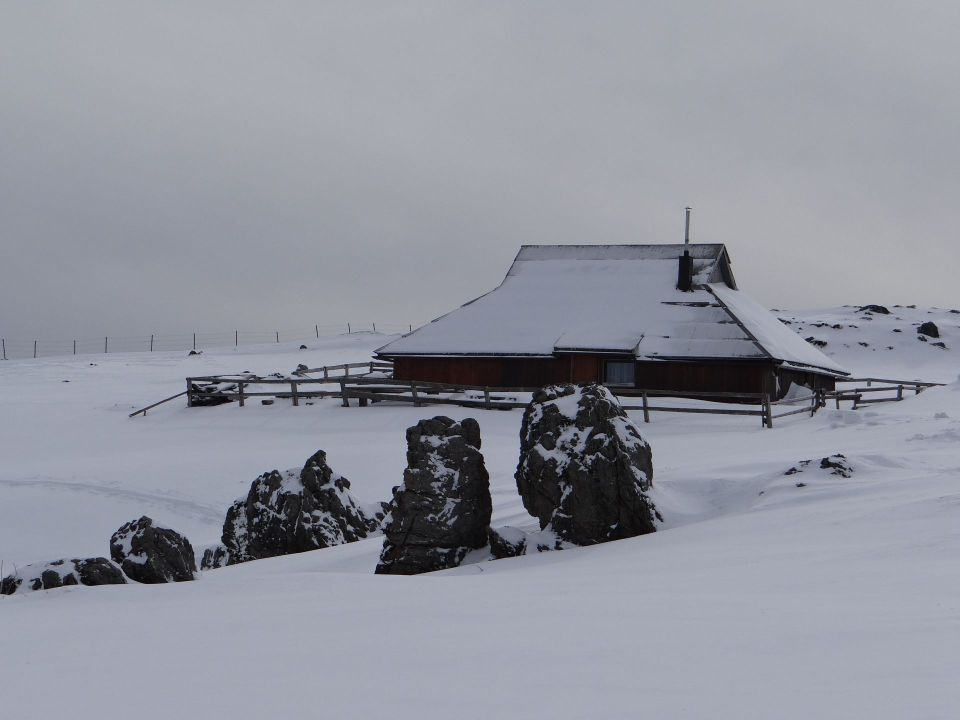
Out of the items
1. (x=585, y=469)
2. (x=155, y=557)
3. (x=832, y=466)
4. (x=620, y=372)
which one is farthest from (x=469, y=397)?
(x=155, y=557)

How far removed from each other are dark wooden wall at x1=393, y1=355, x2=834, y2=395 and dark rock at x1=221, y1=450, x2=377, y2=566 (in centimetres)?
1794

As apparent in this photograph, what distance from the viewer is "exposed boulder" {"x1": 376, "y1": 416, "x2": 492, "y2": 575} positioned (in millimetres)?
11172

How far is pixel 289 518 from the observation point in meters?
13.9

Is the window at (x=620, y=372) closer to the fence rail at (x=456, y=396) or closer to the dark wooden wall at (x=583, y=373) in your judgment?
the dark wooden wall at (x=583, y=373)

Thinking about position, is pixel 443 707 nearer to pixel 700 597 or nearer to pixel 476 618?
pixel 476 618

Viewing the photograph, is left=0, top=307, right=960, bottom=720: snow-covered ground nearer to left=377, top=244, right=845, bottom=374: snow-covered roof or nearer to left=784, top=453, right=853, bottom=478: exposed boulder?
left=784, top=453, right=853, bottom=478: exposed boulder

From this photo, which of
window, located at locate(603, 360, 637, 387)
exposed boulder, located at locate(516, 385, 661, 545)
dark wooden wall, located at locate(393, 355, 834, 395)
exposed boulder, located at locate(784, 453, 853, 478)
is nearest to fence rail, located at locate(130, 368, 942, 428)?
dark wooden wall, located at locate(393, 355, 834, 395)

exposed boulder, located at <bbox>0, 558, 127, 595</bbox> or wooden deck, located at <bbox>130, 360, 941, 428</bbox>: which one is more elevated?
wooden deck, located at <bbox>130, 360, 941, 428</bbox>

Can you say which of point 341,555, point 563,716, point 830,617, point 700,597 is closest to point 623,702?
point 563,716

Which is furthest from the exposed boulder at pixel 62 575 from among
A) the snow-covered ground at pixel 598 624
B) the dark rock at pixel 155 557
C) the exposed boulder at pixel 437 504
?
the exposed boulder at pixel 437 504

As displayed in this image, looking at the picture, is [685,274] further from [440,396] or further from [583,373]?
[440,396]

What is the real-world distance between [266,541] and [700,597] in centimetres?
916

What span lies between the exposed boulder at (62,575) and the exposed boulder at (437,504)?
123 inches

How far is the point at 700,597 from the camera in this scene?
5.97 metres
